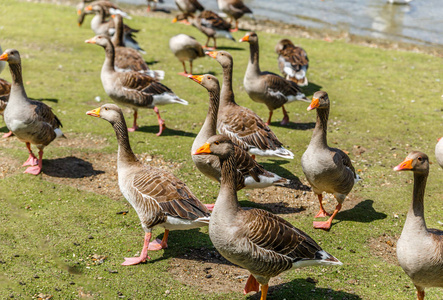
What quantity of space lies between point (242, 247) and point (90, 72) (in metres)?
11.8

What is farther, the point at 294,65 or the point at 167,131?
the point at 294,65

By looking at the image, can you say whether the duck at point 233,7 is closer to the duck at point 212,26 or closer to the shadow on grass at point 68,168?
the duck at point 212,26

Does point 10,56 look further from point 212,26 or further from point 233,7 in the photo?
point 233,7

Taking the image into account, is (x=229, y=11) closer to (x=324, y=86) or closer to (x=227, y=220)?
(x=324, y=86)

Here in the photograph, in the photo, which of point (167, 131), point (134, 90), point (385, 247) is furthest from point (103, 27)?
point (385, 247)

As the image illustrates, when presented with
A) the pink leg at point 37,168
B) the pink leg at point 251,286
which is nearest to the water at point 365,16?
the pink leg at point 37,168

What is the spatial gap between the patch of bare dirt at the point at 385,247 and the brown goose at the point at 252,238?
1848 mm

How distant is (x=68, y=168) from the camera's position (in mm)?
9922

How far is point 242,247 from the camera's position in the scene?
576 cm

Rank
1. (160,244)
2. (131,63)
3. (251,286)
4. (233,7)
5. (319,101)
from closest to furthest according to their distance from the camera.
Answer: (251,286) < (160,244) < (319,101) < (131,63) < (233,7)

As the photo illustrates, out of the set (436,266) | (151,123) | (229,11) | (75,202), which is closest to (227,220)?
(436,266)

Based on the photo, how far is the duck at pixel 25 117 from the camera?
29.9 ft

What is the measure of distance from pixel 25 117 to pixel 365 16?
24538mm

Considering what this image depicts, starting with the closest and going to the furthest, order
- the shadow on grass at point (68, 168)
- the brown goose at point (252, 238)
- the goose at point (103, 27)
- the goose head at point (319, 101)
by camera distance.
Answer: the brown goose at point (252, 238) → the goose head at point (319, 101) → the shadow on grass at point (68, 168) → the goose at point (103, 27)
